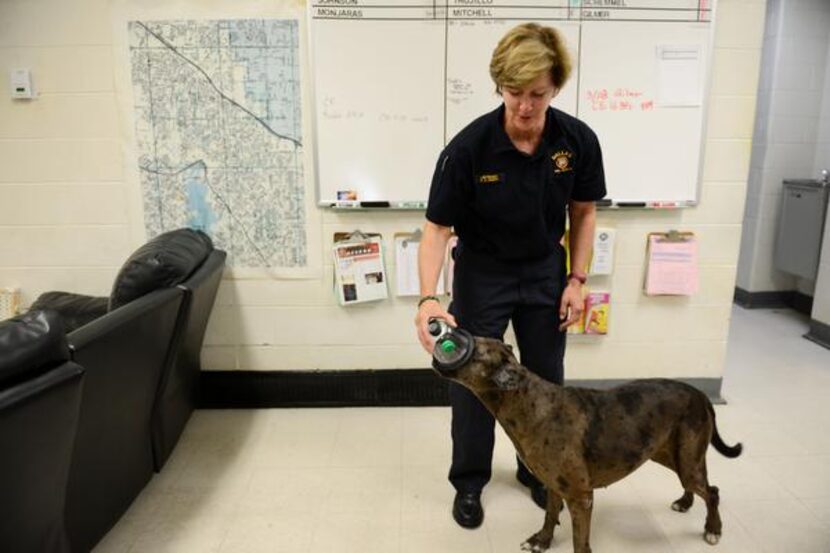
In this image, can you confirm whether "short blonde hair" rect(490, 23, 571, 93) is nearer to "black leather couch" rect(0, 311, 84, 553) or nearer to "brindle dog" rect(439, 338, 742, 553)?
"brindle dog" rect(439, 338, 742, 553)

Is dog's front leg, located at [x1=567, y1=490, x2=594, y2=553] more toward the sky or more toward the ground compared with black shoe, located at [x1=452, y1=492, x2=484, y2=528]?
more toward the sky

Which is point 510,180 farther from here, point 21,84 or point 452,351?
point 21,84

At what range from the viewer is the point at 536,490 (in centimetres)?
219

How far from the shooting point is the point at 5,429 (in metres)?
1.17

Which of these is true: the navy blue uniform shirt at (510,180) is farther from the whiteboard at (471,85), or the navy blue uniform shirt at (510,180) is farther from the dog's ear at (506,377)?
the whiteboard at (471,85)

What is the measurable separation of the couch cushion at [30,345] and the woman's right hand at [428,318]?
0.85 m

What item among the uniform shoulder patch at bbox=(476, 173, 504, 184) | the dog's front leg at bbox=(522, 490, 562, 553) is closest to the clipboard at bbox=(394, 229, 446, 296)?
the uniform shoulder patch at bbox=(476, 173, 504, 184)

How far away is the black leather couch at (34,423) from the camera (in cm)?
121

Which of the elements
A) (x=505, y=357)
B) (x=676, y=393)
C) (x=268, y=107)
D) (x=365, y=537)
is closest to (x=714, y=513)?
(x=676, y=393)

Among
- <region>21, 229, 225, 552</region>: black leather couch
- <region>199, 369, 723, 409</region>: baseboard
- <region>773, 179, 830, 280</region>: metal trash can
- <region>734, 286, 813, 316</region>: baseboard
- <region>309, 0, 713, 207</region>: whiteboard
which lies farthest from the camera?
<region>734, 286, 813, 316</region>: baseboard

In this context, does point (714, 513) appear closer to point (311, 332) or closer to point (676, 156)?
point (676, 156)

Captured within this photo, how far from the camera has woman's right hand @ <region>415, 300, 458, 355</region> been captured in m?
1.62

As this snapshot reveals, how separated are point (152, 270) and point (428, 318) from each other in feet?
→ 3.19

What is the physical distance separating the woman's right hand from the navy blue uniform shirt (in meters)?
0.27
